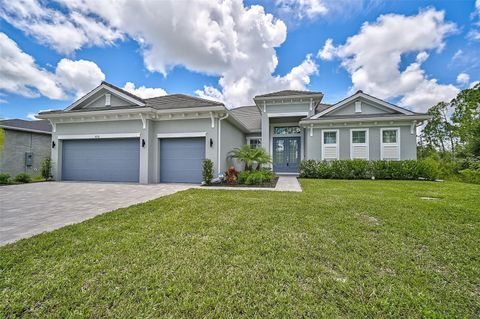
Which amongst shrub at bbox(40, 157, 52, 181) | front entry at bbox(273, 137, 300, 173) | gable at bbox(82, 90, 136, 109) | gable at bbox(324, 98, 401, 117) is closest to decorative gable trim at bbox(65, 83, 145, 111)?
gable at bbox(82, 90, 136, 109)

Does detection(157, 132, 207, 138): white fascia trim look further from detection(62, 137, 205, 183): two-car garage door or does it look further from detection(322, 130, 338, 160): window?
detection(322, 130, 338, 160): window

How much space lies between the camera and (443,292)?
191cm

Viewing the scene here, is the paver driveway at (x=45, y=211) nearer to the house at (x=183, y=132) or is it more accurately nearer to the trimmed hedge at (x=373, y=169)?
the house at (x=183, y=132)

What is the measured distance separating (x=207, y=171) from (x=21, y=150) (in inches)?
495

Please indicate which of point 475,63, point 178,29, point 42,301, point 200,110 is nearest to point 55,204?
point 42,301

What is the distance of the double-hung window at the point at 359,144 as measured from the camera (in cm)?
1162

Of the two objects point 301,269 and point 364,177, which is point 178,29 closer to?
point 301,269

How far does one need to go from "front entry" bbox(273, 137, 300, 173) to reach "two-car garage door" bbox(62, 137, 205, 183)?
6614 mm

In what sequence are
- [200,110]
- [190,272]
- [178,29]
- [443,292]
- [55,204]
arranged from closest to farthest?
1. [443,292]
2. [190,272]
3. [55,204]
4. [200,110]
5. [178,29]

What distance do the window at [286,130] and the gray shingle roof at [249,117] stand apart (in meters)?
1.31

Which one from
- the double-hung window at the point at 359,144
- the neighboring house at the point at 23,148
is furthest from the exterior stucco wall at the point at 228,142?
the neighboring house at the point at 23,148

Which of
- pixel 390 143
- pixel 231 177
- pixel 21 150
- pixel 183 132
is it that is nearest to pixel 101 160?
pixel 183 132

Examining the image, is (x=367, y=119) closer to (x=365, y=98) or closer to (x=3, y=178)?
(x=365, y=98)

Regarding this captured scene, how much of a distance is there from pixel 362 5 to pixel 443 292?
12.0 meters
